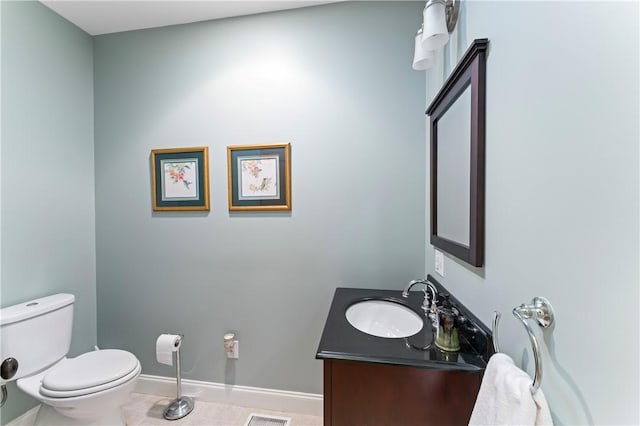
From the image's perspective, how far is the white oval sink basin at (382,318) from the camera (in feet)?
4.04

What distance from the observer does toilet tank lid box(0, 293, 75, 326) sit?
1.30 meters

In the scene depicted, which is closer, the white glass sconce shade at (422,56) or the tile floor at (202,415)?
the white glass sconce shade at (422,56)

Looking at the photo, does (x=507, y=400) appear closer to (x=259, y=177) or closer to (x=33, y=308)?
(x=259, y=177)

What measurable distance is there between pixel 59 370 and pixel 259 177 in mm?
1479

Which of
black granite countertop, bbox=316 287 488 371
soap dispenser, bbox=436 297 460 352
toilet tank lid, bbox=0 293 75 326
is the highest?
soap dispenser, bbox=436 297 460 352

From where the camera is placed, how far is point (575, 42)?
0.49 metres

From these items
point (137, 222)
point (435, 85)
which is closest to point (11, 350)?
point (137, 222)

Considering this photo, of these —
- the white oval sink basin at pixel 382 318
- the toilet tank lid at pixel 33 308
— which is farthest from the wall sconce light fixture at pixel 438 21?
the toilet tank lid at pixel 33 308

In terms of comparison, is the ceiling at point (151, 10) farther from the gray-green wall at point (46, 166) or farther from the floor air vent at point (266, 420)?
the floor air vent at point (266, 420)

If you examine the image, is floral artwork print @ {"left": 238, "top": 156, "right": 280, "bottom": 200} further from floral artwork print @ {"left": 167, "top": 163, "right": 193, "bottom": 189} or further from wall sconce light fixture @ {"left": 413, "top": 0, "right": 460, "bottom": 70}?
wall sconce light fixture @ {"left": 413, "top": 0, "right": 460, "bottom": 70}

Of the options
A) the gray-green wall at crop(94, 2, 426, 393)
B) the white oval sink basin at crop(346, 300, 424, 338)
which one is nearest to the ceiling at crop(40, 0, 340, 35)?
the gray-green wall at crop(94, 2, 426, 393)

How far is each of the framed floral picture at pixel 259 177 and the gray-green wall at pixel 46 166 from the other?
110cm

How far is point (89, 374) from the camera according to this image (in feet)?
4.33

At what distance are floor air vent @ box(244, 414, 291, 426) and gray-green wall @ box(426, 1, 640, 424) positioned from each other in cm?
141
